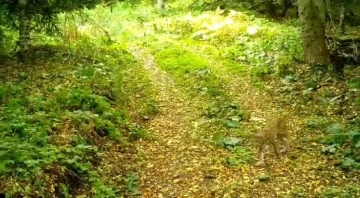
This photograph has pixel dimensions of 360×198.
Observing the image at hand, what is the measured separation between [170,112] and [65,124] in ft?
9.43

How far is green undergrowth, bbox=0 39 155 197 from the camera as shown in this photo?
17.8ft

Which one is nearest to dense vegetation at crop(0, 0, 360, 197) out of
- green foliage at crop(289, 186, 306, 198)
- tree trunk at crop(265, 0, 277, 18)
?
green foliage at crop(289, 186, 306, 198)

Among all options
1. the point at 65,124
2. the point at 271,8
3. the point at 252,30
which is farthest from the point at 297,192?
the point at 271,8

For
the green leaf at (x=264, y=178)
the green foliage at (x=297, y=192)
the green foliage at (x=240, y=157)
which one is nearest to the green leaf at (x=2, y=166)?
the green foliage at (x=240, y=157)

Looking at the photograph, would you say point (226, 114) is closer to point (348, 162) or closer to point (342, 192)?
point (348, 162)

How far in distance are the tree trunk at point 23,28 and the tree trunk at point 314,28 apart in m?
6.94

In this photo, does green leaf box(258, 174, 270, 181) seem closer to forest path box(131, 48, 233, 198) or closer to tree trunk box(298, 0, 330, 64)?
forest path box(131, 48, 233, 198)

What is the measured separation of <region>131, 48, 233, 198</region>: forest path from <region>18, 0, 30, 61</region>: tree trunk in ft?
12.5

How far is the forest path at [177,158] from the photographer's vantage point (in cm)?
632

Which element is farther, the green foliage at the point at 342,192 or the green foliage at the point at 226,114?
the green foliage at the point at 226,114

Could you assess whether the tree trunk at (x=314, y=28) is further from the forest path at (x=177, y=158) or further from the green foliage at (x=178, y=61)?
the forest path at (x=177, y=158)

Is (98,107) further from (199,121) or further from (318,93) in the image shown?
(318,93)

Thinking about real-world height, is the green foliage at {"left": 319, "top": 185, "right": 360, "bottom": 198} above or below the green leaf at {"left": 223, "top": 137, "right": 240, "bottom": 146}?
below

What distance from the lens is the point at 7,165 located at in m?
5.31
